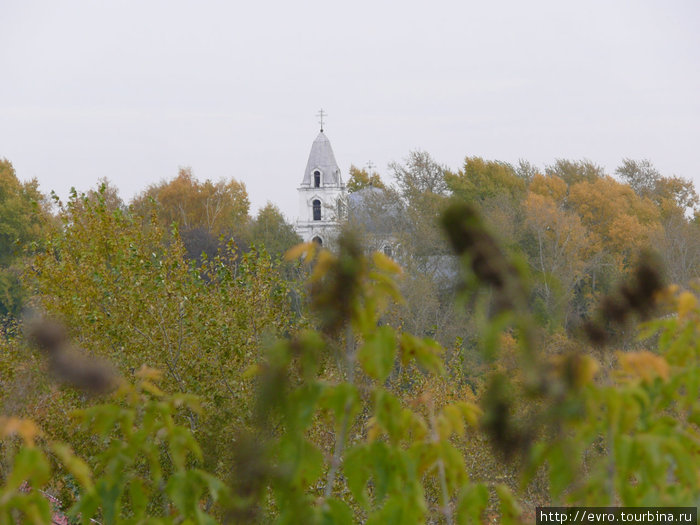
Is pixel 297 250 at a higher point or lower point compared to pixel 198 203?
lower

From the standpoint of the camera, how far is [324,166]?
84.6m

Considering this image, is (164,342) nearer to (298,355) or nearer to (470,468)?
(470,468)

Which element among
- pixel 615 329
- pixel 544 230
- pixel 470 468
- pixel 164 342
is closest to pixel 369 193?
A: pixel 544 230

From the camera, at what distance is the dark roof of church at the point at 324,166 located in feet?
276

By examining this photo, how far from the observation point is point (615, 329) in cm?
245

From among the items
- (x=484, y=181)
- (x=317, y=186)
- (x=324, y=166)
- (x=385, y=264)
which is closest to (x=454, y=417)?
(x=385, y=264)

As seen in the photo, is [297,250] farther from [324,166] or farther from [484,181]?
[324,166]

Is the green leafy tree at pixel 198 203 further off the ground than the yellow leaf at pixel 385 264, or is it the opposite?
the green leafy tree at pixel 198 203

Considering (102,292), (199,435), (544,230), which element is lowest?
(199,435)

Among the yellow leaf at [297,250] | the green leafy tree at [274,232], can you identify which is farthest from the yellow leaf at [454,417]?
the green leafy tree at [274,232]

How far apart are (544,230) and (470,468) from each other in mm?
30272

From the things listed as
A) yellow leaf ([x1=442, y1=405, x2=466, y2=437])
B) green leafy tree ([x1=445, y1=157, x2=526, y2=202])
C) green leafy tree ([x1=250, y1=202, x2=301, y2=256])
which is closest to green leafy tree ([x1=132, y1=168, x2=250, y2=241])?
green leafy tree ([x1=250, y1=202, x2=301, y2=256])

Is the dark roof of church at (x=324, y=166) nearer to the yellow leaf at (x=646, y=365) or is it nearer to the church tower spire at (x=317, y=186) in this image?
the church tower spire at (x=317, y=186)

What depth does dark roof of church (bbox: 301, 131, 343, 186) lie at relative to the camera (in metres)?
84.2
